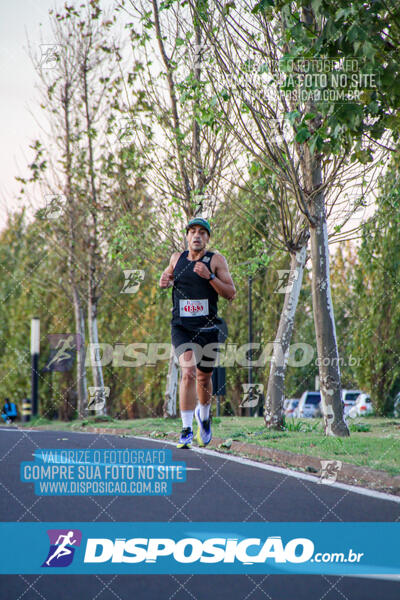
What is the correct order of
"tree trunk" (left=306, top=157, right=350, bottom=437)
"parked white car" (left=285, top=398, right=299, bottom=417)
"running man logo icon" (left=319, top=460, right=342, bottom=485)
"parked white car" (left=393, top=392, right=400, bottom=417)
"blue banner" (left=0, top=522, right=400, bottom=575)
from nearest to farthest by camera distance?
"blue banner" (left=0, top=522, right=400, bottom=575), "running man logo icon" (left=319, top=460, right=342, bottom=485), "tree trunk" (left=306, top=157, right=350, bottom=437), "parked white car" (left=393, top=392, right=400, bottom=417), "parked white car" (left=285, top=398, right=299, bottom=417)

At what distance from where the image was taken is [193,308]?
306 inches

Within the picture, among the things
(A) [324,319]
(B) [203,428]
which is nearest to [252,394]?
(A) [324,319]

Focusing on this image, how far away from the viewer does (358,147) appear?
7855mm

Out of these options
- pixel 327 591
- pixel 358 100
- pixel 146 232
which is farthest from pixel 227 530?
pixel 146 232

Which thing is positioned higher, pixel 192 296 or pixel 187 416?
pixel 192 296

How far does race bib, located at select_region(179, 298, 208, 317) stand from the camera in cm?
775

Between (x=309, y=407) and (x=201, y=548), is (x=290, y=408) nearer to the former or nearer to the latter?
(x=309, y=407)

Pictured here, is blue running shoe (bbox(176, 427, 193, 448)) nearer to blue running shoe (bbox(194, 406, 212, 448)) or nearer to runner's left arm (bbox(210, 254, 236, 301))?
blue running shoe (bbox(194, 406, 212, 448))

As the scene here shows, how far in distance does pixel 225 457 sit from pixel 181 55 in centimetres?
1117

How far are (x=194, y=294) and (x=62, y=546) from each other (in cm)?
375

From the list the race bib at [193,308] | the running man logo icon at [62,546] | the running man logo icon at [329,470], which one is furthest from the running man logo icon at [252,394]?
the running man logo icon at [62,546]

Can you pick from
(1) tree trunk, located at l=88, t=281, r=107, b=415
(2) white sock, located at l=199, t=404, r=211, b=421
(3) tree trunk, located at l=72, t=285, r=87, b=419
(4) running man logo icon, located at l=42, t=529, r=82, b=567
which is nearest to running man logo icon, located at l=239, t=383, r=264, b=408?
(3) tree trunk, located at l=72, t=285, r=87, b=419

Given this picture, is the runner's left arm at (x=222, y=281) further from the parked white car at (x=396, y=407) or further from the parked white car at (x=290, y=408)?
the parked white car at (x=290, y=408)

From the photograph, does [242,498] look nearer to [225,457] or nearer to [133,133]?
[225,457]
